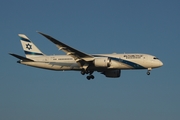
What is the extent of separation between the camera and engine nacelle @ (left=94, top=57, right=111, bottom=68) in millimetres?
61594

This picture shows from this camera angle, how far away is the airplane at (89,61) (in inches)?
2434

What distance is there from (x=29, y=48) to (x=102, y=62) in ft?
47.6

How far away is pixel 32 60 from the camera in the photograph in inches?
2606

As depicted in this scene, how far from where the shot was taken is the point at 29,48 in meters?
→ 69.9

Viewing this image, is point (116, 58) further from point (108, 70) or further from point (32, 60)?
point (32, 60)

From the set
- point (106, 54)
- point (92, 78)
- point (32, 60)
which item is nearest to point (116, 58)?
point (106, 54)

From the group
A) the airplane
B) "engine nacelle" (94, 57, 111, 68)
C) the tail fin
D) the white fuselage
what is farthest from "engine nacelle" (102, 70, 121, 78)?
the tail fin

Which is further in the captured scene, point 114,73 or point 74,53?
point 114,73

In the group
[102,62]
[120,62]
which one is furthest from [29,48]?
[120,62]

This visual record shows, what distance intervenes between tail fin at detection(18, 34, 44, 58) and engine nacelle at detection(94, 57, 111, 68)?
10.9 meters

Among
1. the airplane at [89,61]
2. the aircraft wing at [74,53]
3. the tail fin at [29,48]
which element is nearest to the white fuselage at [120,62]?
the airplane at [89,61]

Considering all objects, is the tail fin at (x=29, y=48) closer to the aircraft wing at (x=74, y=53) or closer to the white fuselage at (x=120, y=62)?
the white fuselage at (x=120, y=62)

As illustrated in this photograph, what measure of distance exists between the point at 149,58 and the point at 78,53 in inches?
413

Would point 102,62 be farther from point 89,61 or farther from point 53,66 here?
point 53,66
